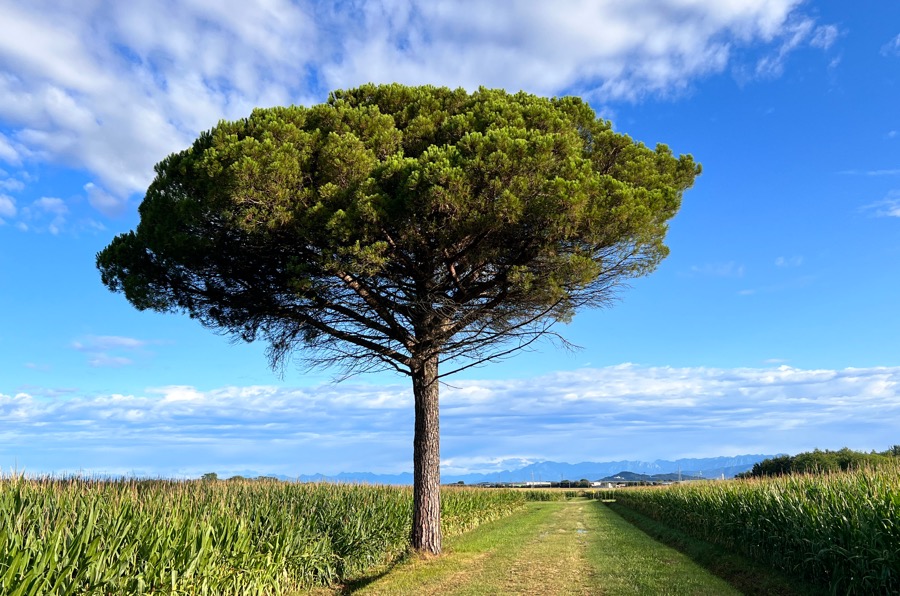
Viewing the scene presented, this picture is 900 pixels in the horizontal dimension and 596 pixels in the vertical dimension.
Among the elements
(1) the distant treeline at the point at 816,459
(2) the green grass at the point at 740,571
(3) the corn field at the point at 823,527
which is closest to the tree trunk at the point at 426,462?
(2) the green grass at the point at 740,571

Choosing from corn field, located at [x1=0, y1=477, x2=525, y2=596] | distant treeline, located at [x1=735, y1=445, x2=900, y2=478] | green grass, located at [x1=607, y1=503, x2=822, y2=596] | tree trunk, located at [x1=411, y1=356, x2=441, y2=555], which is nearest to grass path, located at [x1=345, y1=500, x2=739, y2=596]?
green grass, located at [x1=607, y1=503, x2=822, y2=596]

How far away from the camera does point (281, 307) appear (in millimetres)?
14344

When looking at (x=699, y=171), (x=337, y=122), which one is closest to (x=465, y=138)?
(x=337, y=122)

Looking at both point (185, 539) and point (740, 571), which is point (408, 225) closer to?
point (185, 539)

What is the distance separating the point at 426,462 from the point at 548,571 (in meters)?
3.59

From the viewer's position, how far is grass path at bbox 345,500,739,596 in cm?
1009

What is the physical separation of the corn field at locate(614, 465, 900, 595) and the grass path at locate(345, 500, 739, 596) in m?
1.38

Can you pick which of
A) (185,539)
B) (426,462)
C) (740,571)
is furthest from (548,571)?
(185,539)

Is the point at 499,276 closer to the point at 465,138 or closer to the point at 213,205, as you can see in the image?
the point at 465,138

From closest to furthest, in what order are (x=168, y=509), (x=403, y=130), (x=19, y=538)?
(x=19, y=538)
(x=168, y=509)
(x=403, y=130)

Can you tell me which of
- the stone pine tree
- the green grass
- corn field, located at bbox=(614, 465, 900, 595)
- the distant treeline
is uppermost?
the stone pine tree

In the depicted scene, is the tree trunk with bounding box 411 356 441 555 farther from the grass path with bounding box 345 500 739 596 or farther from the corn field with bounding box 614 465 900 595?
the corn field with bounding box 614 465 900 595

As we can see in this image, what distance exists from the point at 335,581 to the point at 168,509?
4148 millimetres

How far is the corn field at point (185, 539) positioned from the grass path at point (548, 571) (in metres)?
1.33
